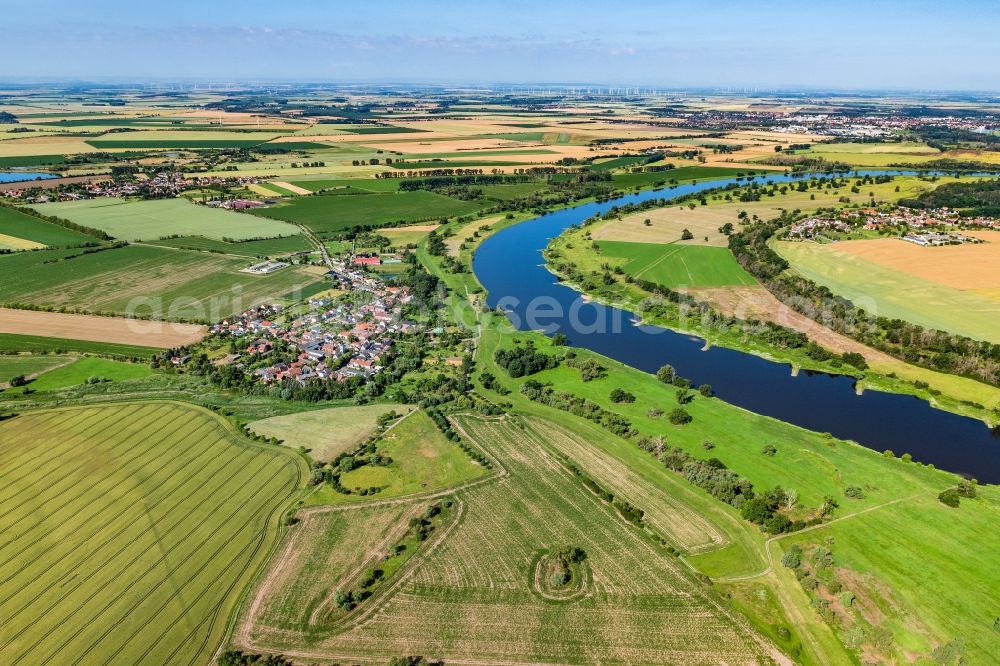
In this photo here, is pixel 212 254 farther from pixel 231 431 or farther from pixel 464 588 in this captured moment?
pixel 464 588

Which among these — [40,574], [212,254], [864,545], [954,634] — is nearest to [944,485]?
[864,545]

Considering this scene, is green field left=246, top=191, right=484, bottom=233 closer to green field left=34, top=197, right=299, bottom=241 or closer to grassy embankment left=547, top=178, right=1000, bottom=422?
green field left=34, top=197, right=299, bottom=241

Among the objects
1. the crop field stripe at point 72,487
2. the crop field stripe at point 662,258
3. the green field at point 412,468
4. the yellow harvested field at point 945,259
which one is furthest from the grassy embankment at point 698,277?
the crop field stripe at point 72,487

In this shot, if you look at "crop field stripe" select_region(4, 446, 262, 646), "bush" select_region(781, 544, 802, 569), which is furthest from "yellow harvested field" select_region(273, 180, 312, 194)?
"bush" select_region(781, 544, 802, 569)

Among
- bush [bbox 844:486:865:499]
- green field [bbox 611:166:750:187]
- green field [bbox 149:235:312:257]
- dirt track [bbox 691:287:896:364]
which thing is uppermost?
green field [bbox 611:166:750:187]

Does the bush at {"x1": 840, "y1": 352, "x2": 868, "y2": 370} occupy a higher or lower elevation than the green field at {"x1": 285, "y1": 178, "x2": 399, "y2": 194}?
lower

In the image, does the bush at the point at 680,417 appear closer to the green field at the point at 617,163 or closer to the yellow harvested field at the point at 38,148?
the green field at the point at 617,163
